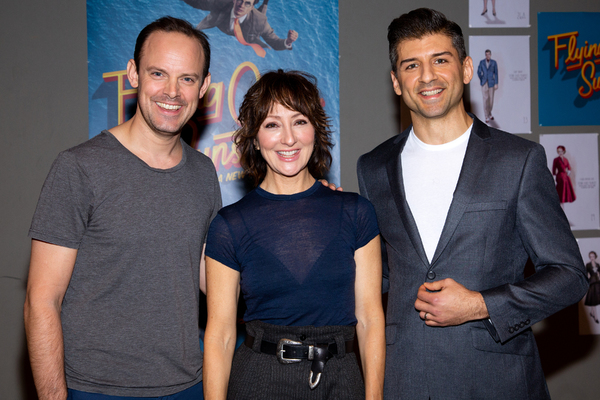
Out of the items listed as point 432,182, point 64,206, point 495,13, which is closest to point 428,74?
point 432,182

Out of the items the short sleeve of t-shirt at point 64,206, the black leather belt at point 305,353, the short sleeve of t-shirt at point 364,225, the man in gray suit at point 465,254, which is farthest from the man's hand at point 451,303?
the short sleeve of t-shirt at point 64,206

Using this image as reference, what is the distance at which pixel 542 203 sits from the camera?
165 centimetres

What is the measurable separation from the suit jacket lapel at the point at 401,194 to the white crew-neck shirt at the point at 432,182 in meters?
0.04

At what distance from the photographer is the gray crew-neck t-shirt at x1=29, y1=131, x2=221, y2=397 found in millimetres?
1720

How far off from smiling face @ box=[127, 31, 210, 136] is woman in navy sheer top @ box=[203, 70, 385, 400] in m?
0.31

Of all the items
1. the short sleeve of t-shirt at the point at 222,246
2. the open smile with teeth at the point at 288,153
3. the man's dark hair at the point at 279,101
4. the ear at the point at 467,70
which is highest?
the ear at the point at 467,70

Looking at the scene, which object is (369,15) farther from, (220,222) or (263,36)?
(220,222)

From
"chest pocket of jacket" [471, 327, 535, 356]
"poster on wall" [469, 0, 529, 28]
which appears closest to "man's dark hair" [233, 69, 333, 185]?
"chest pocket of jacket" [471, 327, 535, 356]

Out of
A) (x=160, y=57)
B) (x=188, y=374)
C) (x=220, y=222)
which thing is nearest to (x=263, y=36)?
(x=160, y=57)

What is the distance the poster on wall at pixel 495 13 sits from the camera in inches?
126

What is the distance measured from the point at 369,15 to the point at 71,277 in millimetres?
2565

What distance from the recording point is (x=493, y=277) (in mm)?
1691

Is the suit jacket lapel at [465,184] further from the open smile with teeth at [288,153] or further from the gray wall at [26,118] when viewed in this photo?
the gray wall at [26,118]

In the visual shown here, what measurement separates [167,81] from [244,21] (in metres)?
1.36
